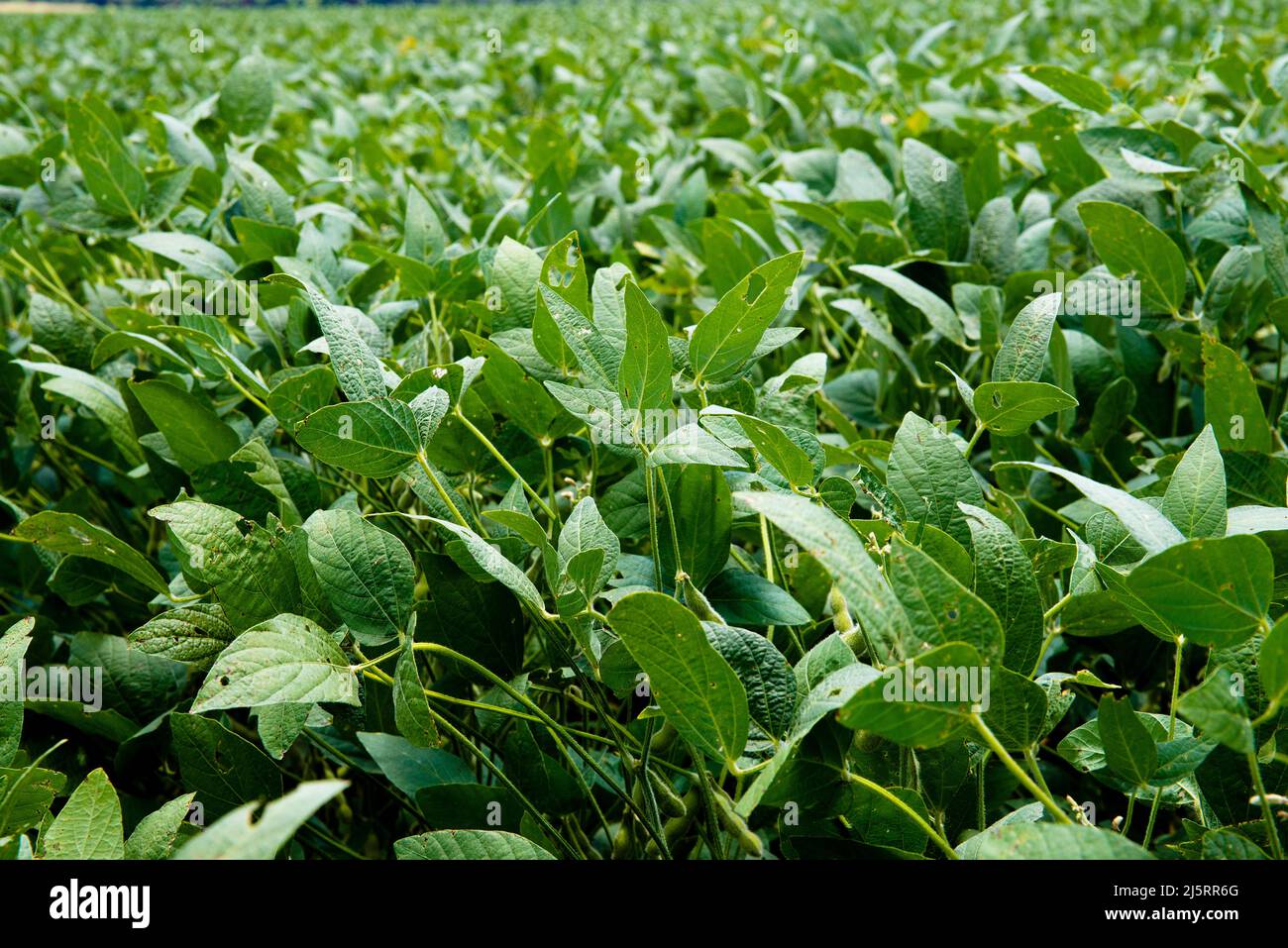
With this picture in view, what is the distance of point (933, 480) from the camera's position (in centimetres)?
76

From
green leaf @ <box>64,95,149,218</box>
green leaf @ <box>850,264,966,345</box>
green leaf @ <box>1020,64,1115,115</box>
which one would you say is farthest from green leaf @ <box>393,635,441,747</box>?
green leaf @ <box>1020,64,1115,115</box>

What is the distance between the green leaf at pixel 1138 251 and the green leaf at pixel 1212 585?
54 centimetres

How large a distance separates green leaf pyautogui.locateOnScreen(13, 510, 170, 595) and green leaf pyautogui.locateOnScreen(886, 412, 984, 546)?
625mm

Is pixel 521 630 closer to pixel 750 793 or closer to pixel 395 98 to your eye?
pixel 750 793

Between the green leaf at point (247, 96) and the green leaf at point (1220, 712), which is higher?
the green leaf at point (247, 96)

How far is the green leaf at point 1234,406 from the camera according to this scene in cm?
91

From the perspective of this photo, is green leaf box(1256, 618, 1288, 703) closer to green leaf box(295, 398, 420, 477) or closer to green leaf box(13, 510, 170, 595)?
green leaf box(295, 398, 420, 477)

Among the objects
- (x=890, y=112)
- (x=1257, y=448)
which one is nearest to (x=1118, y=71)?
(x=890, y=112)

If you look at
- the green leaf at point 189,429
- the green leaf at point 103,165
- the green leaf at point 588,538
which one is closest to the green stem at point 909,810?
the green leaf at point 588,538

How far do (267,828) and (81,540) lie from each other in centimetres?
55

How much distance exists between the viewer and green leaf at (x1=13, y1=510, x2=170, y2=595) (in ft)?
2.77

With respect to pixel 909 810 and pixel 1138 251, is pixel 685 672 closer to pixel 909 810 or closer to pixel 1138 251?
pixel 909 810

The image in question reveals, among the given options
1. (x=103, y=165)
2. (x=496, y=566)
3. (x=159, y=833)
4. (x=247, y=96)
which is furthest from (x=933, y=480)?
(x=247, y=96)

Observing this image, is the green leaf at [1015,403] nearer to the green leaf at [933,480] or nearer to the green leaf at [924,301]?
the green leaf at [933,480]
